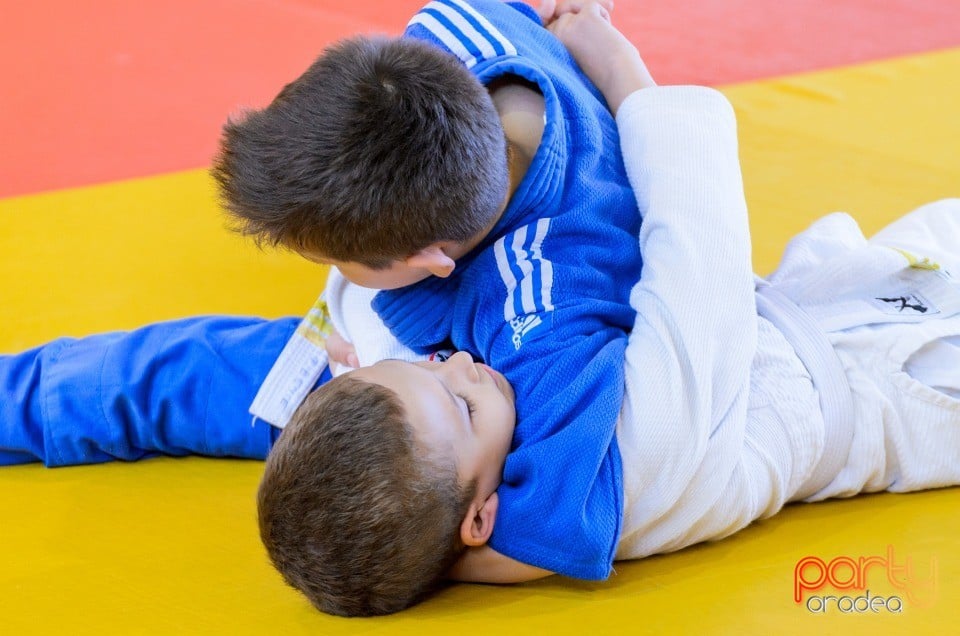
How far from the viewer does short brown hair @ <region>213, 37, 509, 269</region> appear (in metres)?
1.11

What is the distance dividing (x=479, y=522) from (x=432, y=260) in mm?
296

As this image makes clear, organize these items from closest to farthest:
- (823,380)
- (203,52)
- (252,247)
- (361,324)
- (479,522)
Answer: (479,522) < (823,380) < (361,324) < (252,247) < (203,52)

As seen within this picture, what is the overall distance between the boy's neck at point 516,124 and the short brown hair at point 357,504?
268mm

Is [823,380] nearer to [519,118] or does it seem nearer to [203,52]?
[519,118]

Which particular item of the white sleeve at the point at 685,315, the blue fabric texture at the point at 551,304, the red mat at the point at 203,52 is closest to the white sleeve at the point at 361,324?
the blue fabric texture at the point at 551,304

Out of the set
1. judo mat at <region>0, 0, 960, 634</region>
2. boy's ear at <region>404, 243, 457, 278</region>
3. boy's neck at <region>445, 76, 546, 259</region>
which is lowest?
judo mat at <region>0, 0, 960, 634</region>

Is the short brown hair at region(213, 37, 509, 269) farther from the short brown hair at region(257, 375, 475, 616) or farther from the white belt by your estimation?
the white belt

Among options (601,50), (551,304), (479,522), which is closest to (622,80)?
(601,50)

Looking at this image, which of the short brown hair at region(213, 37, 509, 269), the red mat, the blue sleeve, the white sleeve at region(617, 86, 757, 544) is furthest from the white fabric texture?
the red mat

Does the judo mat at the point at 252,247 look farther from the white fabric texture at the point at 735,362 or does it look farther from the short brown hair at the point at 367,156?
the short brown hair at the point at 367,156

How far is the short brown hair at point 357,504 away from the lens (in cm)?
103

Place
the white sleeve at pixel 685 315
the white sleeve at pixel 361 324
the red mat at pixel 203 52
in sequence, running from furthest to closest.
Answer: the red mat at pixel 203 52 < the white sleeve at pixel 361 324 < the white sleeve at pixel 685 315

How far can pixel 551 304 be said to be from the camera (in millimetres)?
1198

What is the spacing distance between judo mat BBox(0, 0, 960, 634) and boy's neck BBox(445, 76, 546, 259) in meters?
0.43
